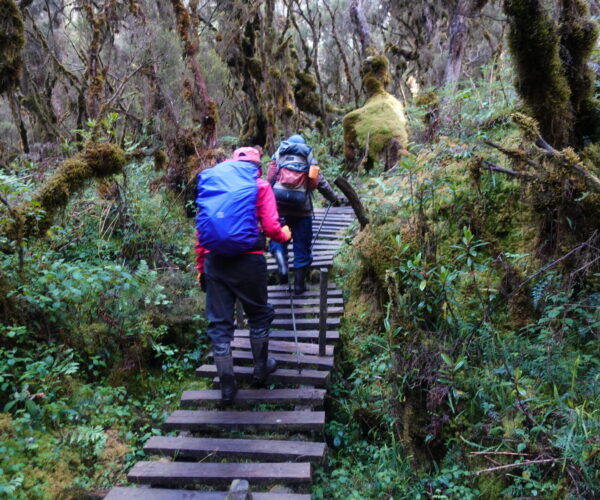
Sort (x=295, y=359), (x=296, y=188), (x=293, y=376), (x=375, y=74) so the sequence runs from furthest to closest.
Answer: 1. (x=375, y=74)
2. (x=296, y=188)
3. (x=295, y=359)
4. (x=293, y=376)

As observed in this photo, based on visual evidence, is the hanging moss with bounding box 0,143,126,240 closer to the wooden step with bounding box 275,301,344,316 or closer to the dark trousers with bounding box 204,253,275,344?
the dark trousers with bounding box 204,253,275,344

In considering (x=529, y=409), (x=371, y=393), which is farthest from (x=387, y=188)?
(x=529, y=409)

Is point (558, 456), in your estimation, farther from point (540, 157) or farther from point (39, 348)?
point (39, 348)

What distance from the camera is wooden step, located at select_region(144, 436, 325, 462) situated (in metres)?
3.63

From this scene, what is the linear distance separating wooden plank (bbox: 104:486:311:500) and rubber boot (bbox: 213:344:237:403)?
1.07 meters

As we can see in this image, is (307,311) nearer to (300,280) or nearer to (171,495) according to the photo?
(300,280)

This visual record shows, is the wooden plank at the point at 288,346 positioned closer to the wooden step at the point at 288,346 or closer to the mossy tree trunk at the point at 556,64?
the wooden step at the point at 288,346

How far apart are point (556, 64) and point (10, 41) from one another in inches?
297

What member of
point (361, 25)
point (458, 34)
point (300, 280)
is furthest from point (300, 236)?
point (361, 25)

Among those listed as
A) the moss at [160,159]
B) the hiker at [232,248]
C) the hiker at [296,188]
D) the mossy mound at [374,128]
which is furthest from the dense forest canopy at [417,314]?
the mossy mound at [374,128]

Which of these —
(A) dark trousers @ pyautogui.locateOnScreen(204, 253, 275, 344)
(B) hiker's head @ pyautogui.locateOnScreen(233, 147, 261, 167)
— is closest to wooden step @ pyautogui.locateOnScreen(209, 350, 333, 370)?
(A) dark trousers @ pyautogui.locateOnScreen(204, 253, 275, 344)

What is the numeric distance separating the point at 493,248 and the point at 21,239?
4.96 meters

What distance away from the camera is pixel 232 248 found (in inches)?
157

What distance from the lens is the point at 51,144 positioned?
40.2 feet
